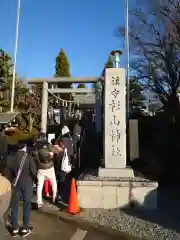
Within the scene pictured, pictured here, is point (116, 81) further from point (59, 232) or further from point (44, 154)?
point (59, 232)

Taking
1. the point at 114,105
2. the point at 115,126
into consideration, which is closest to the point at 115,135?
the point at 115,126

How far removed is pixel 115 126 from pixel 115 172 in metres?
1.26

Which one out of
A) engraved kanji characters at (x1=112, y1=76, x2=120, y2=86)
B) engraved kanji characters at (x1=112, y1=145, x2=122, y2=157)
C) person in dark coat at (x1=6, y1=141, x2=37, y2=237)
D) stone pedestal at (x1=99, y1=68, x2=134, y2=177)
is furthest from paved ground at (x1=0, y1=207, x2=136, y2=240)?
engraved kanji characters at (x1=112, y1=76, x2=120, y2=86)

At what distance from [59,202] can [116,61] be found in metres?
4.39

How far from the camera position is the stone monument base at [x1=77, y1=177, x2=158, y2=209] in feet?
22.0

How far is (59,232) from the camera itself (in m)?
5.21

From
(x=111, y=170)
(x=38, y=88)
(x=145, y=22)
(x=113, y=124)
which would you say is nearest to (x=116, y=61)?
(x=113, y=124)

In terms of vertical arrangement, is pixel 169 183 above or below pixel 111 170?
below

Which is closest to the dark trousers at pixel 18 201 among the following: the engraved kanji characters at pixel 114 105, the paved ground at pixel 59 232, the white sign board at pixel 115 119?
the paved ground at pixel 59 232

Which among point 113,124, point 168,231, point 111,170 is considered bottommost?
point 168,231

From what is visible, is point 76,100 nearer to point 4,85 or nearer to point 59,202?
point 4,85

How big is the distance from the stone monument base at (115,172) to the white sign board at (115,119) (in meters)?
0.13

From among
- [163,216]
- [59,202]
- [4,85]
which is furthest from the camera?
[4,85]

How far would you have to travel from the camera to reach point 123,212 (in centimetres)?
644
